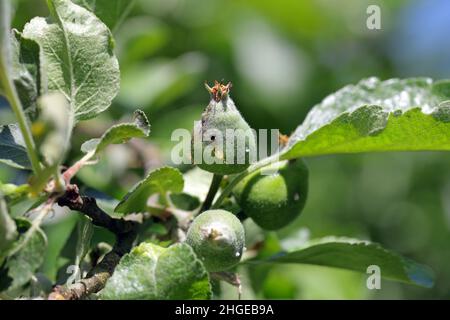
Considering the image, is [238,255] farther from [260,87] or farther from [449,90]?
[260,87]

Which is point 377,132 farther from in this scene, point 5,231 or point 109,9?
point 5,231

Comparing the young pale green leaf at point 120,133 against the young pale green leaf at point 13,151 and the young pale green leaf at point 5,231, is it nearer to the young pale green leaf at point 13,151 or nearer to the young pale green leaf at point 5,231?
the young pale green leaf at point 13,151

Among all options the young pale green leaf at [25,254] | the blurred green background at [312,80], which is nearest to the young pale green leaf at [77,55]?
the young pale green leaf at [25,254]

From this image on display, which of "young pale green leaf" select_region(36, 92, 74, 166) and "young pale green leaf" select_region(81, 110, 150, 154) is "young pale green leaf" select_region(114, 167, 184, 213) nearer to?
"young pale green leaf" select_region(81, 110, 150, 154)

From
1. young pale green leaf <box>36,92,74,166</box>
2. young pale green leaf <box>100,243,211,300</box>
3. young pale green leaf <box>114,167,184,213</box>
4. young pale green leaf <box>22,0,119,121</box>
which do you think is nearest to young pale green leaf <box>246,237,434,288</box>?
young pale green leaf <box>114,167,184,213</box>

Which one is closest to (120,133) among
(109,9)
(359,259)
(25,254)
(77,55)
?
(77,55)
